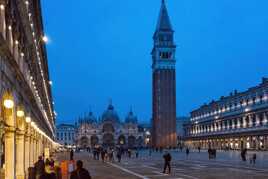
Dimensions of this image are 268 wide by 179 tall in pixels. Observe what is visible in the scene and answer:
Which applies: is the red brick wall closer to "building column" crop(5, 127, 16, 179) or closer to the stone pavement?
the stone pavement

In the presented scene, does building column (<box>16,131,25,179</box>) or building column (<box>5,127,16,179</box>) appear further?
building column (<box>16,131,25,179</box>)

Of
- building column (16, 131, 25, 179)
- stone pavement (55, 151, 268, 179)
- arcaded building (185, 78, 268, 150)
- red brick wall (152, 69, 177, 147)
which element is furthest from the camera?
red brick wall (152, 69, 177, 147)

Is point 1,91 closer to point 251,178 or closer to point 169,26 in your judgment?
point 251,178

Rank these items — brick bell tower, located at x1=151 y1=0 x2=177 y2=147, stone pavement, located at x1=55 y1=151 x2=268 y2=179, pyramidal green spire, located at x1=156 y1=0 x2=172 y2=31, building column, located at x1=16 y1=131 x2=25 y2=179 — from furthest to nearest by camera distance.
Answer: pyramidal green spire, located at x1=156 y1=0 x2=172 y2=31
brick bell tower, located at x1=151 y1=0 x2=177 y2=147
stone pavement, located at x1=55 y1=151 x2=268 y2=179
building column, located at x1=16 y1=131 x2=25 y2=179

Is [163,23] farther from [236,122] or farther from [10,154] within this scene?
[10,154]

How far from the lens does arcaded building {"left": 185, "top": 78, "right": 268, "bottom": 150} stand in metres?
107

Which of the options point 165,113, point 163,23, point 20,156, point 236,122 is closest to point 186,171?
point 20,156

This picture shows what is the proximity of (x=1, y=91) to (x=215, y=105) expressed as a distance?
134 metres

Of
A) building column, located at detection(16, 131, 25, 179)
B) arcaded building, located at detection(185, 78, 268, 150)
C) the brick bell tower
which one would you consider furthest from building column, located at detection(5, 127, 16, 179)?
the brick bell tower

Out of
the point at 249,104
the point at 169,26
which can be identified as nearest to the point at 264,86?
the point at 249,104

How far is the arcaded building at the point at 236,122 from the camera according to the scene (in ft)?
351

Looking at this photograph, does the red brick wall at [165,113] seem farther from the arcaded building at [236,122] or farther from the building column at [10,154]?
the building column at [10,154]

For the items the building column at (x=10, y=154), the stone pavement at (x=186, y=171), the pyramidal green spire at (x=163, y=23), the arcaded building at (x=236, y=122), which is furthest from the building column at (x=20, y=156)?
the pyramidal green spire at (x=163, y=23)

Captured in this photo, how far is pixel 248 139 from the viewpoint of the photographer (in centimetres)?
11194
